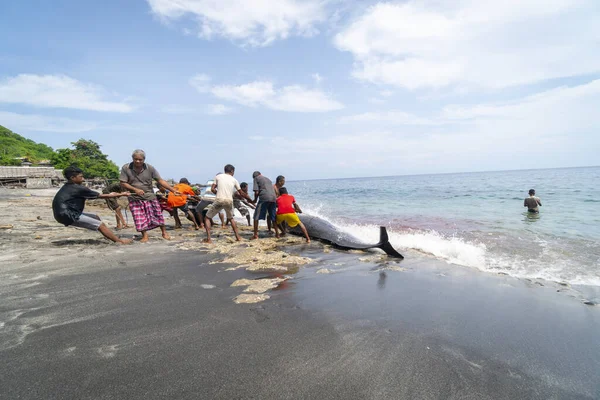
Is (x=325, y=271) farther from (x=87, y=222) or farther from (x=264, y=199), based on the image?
(x=87, y=222)

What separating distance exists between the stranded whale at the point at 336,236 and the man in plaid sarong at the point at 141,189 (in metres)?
3.91

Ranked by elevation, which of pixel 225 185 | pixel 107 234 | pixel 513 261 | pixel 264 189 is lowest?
pixel 513 261

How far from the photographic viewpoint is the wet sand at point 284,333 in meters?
1.96

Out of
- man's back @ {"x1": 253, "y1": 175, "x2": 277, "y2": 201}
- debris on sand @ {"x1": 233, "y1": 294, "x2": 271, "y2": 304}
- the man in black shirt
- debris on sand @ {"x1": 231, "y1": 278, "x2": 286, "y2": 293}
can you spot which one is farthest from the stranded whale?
the man in black shirt

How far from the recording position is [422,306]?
340 centimetres

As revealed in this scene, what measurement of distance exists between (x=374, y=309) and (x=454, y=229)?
952cm

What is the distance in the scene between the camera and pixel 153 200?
6984 mm

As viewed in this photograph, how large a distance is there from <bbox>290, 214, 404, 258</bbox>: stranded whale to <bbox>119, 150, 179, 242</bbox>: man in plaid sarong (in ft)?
12.8

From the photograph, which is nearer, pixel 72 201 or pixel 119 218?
pixel 72 201

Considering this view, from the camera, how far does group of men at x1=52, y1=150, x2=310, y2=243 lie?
227 inches

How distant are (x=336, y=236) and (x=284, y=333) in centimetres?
493

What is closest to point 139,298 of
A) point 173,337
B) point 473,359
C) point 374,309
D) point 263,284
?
point 173,337

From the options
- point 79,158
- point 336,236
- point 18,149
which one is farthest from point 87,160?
point 336,236

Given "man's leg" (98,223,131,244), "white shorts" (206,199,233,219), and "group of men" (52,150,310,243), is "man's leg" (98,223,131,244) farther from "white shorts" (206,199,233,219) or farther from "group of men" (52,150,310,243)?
"white shorts" (206,199,233,219)
